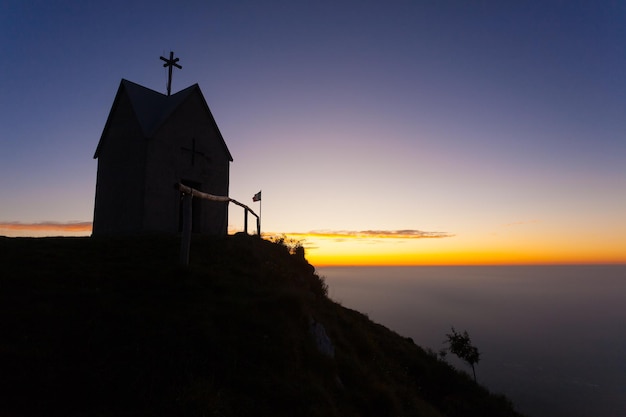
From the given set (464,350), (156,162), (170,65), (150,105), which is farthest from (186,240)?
(464,350)

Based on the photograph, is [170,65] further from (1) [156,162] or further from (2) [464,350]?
(2) [464,350]

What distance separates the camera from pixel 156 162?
18109 mm

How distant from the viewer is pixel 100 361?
19.3 feet

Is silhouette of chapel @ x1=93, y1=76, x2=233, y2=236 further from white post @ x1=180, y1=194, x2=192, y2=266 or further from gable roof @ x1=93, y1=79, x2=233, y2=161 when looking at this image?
white post @ x1=180, y1=194, x2=192, y2=266

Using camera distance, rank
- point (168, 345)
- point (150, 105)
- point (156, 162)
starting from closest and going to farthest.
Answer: point (168, 345), point (156, 162), point (150, 105)

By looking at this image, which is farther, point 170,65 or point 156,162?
point 170,65

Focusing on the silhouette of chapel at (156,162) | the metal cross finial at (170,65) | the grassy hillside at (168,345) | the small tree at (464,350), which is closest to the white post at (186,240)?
the grassy hillside at (168,345)

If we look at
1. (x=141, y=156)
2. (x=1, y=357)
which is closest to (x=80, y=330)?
(x=1, y=357)

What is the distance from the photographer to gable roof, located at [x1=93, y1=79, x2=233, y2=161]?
18.9 m

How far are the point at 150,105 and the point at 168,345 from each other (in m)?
17.8

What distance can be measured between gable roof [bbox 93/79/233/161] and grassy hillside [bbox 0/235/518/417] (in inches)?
357

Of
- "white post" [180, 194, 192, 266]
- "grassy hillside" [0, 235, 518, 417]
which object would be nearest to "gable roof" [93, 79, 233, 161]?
"grassy hillside" [0, 235, 518, 417]

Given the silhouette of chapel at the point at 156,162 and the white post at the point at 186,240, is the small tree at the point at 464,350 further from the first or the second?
the white post at the point at 186,240

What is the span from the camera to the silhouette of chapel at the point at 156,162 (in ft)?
58.3
